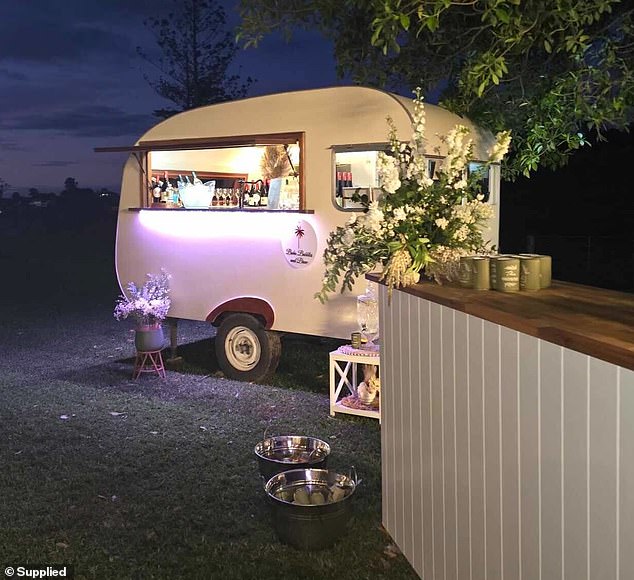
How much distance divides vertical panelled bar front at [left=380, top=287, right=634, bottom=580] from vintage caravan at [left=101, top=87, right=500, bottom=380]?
3.25 metres

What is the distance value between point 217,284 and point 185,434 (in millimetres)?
2299

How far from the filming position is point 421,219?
3.79m

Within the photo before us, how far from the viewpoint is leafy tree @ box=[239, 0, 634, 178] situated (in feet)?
16.4

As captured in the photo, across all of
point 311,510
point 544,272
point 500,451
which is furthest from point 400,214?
point 311,510

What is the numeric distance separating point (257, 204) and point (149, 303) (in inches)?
58.2

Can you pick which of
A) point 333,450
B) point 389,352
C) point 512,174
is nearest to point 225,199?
point 512,174

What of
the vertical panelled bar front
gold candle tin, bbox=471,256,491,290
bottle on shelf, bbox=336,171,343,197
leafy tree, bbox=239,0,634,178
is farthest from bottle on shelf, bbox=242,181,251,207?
gold candle tin, bbox=471,256,491,290

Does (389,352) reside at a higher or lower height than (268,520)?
higher

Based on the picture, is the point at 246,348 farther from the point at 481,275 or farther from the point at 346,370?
the point at 481,275

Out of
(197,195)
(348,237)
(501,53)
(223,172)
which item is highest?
(501,53)

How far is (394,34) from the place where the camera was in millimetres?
4617

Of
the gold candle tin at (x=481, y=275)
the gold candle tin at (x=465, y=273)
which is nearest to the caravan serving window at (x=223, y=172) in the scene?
the gold candle tin at (x=465, y=273)

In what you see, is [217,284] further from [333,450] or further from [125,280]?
[333,450]

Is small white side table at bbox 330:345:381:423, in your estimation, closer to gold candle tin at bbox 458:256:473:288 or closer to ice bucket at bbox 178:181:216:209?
ice bucket at bbox 178:181:216:209
